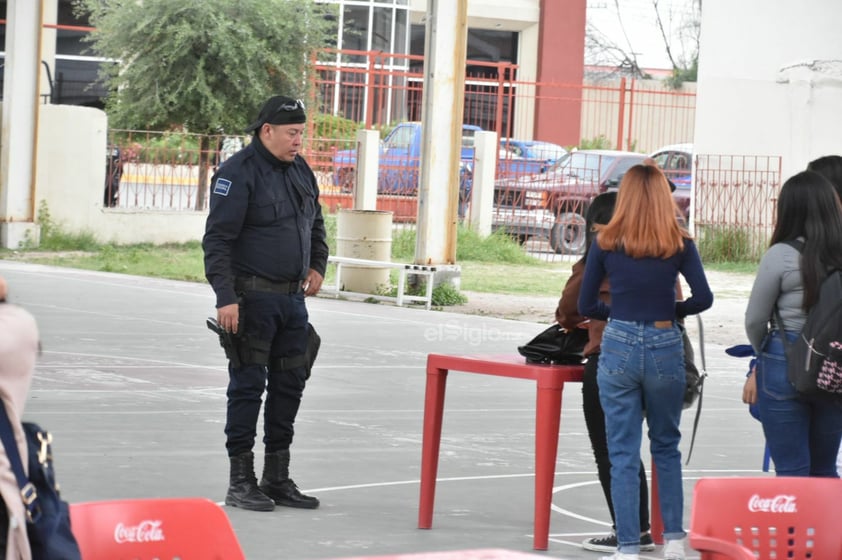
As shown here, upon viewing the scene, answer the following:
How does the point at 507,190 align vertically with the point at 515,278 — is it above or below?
above

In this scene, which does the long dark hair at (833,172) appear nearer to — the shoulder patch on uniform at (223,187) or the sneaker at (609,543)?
the sneaker at (609,543)

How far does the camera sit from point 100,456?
8727 millimetres

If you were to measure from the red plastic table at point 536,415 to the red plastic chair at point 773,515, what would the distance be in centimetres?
250

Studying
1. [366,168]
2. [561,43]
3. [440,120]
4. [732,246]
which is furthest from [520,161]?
[561,43]

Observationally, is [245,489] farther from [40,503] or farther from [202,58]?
[202,58]

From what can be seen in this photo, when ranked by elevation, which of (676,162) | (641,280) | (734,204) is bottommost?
(641,280)

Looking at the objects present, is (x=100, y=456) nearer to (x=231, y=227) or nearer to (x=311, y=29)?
(x=231, y=227)

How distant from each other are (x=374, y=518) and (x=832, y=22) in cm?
2025

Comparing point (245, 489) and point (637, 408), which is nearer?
point (637, 408)

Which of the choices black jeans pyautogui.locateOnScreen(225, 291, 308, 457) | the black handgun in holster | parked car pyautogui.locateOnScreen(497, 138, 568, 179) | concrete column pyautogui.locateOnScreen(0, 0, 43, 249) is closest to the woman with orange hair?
black jeans pyautogui.locateOnScreen(225, 291, 308, 457)

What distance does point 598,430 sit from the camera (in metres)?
6.94

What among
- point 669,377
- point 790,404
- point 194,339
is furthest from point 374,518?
point 194,339

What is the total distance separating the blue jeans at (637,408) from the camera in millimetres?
6332

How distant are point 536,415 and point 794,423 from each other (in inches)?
55.3
